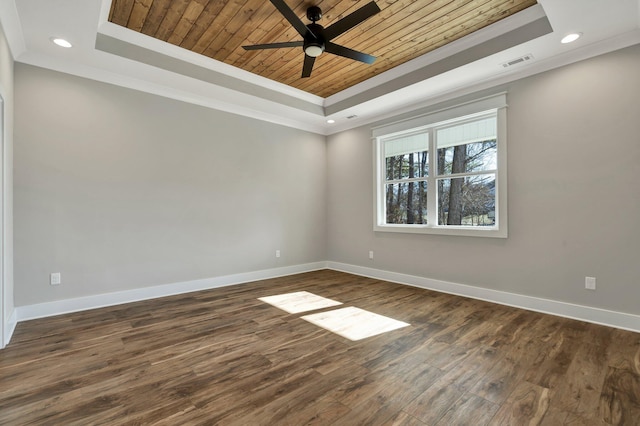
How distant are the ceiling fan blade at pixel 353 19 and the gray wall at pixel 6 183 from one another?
9.15ft

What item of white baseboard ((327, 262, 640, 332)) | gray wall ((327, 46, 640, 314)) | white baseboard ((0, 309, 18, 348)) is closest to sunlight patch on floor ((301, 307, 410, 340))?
white baseboard ((327, 262, 640, 332))

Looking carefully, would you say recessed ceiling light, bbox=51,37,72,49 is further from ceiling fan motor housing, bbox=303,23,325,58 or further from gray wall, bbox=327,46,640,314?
gray wall, bbox=327,46,640,314

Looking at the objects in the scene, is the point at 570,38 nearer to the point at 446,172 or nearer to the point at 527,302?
the point at 446,172

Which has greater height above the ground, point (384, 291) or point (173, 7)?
point (173, 7)

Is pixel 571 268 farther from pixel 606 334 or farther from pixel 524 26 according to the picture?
pixel 524 26

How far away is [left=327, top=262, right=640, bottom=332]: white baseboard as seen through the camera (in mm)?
2854

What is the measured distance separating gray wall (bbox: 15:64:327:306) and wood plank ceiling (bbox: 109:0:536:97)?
108 cm

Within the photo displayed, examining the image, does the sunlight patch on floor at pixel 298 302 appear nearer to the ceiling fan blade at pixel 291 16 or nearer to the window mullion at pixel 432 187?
the window mullion at pixel 432 187

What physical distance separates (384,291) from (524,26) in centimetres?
342

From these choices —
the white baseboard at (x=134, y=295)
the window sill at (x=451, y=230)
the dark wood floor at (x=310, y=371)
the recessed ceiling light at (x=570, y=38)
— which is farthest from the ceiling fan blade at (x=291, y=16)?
the white baseboard at (x=134, y=295)

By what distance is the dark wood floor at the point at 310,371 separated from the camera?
65.6 inches

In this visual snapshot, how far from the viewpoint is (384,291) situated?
13.9 feet

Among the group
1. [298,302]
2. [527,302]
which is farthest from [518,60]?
[298,302]

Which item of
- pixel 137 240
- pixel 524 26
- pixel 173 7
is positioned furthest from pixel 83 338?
pixel 524 26
